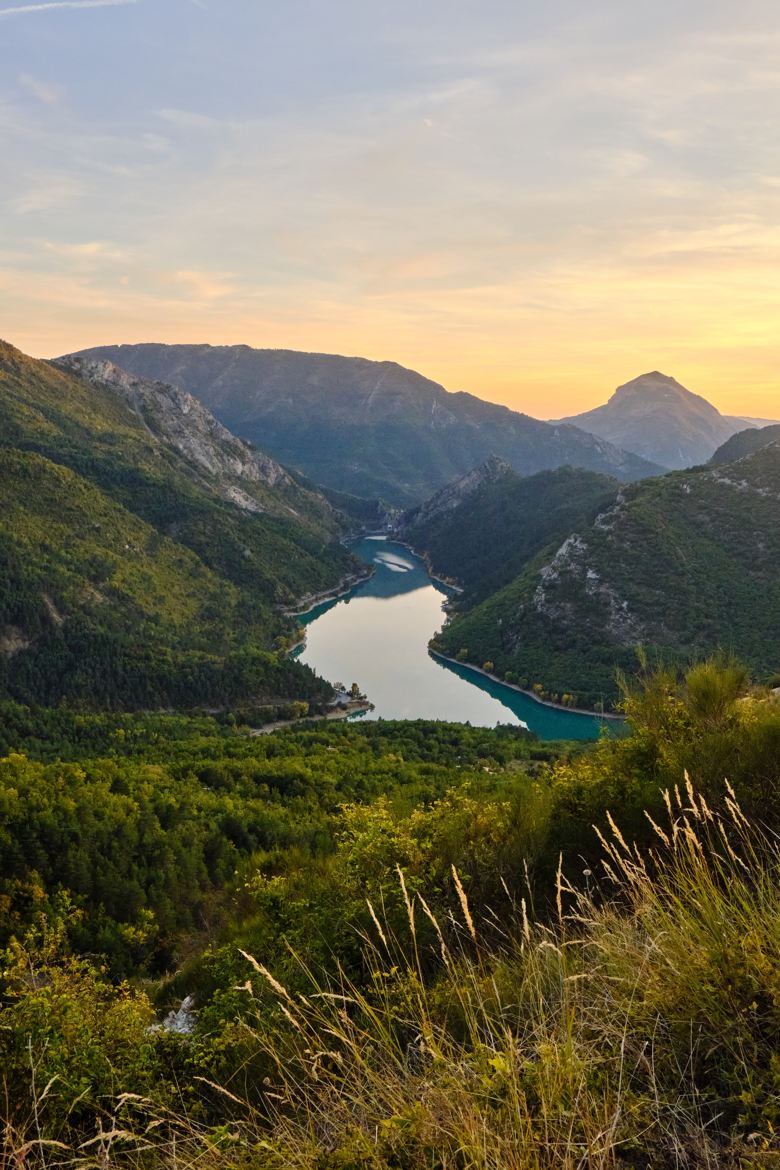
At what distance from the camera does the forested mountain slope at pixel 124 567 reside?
293ft

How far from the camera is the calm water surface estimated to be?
9125 centimetres

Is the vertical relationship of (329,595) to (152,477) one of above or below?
below

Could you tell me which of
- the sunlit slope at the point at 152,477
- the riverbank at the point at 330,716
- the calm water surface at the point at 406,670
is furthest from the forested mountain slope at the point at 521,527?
the riverbank at the point at 330,716

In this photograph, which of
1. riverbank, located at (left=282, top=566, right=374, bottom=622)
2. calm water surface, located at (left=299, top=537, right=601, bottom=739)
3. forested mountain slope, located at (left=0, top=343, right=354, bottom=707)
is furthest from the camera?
riverbank, located at (left=282, top=566, right=374, bottom=622)

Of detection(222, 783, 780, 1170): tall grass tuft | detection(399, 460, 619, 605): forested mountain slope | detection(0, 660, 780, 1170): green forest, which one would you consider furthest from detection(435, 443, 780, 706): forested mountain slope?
detection(222, 783, 780, 1170): tall grass tuft

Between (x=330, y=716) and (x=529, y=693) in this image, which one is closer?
(x=330, y=716)

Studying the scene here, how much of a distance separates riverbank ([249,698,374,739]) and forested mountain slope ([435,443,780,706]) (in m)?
24.4

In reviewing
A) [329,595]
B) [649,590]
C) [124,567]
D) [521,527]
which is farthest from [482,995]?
[521,527]

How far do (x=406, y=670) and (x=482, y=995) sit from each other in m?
108

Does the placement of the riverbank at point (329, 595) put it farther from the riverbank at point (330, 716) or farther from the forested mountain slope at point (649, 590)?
the forested mountain slope at point (649, 590)

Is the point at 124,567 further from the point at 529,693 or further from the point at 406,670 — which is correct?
the point at 529,693

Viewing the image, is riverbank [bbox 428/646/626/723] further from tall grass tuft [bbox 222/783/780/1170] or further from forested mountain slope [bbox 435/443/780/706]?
tall grass tuft [bbox 222/783/780/1170]

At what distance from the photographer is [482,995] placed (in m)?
4.23

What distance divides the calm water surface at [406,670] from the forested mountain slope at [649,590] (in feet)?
15.4
